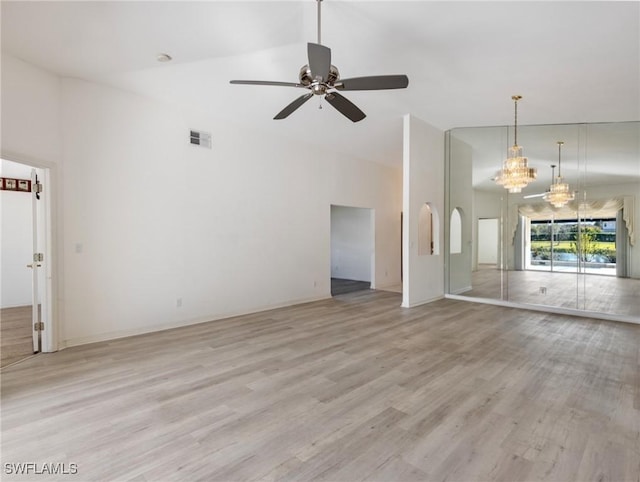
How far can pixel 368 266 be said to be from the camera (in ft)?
32.0

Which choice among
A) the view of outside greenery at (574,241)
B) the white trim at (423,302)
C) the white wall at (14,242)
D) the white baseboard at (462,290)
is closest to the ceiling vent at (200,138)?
the white wall at (14,242)

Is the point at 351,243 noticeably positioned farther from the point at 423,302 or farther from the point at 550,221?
the point at 550,221

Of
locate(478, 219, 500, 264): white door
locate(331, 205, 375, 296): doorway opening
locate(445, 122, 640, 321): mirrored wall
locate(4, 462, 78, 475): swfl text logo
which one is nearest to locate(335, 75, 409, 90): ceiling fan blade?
locate(4, 462, 78, 475): swfl text logo

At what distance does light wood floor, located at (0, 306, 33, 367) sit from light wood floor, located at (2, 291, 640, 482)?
0.31 meters

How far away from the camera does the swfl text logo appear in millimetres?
1850

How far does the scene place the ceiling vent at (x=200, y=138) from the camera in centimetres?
496

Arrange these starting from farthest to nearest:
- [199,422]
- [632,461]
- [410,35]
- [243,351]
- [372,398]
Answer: [243,351]
[410,35]
[372,398]
[199,422]
[632,461]

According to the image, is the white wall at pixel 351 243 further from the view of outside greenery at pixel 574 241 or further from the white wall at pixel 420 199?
the view of outside greenery at pixel 574 241

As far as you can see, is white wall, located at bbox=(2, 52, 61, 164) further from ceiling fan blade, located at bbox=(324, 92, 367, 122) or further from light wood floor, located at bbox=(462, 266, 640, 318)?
light wood floor, located at bbox=(462, 266, 640, 318)

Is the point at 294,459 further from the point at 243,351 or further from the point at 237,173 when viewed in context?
the point at 237,173

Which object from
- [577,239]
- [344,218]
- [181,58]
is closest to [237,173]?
[181,58]

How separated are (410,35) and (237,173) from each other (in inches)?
135

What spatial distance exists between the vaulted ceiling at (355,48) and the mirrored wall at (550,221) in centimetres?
92

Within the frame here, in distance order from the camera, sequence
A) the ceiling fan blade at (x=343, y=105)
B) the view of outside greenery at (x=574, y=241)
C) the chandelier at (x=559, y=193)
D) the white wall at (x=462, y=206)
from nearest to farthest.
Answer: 1. the ceiling fan blade at (x=343, y=105)
2. the view of outside greenery at (x=574, y=241)
3. the chandelier at (x=559, y=193)
4. the white wall at (x=462, y=206)
